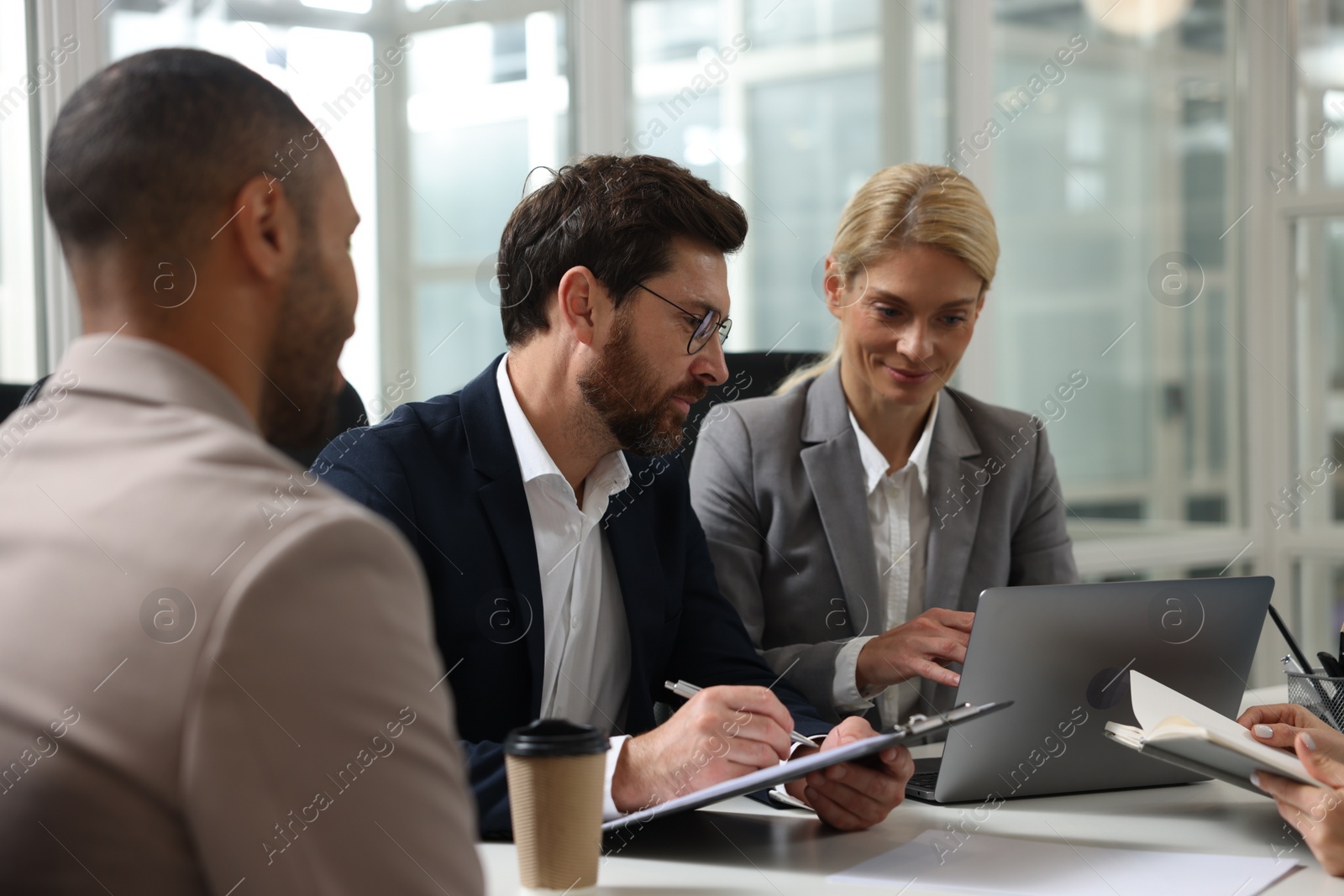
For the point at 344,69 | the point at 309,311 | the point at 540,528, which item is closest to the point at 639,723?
the point at 540,528

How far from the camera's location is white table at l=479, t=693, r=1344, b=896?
42.6 inches

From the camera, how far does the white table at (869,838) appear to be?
108cm

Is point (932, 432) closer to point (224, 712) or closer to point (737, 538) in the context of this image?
point (737, 538)

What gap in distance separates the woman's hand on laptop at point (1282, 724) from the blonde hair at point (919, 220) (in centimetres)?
93

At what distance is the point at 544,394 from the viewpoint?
1.70 metres

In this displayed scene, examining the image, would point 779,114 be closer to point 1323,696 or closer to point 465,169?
point 465,169

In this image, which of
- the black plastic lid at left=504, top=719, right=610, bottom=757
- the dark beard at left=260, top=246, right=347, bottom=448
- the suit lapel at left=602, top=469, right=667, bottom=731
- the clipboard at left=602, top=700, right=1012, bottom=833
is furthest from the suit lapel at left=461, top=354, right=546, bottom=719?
the dark beard at left=260, top=246, right=347, bottom=448

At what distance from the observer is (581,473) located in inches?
67.9

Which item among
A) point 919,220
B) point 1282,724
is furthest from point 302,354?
point 919,220

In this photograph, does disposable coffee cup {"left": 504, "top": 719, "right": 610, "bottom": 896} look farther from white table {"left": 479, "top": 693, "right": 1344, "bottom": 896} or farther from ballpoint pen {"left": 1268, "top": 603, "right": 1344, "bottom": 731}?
ballpoint pen {"left": 1268, "top": 603, "right": 1344, "bottom": 731}

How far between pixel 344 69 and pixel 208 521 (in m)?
2.34

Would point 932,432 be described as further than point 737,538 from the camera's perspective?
Yes

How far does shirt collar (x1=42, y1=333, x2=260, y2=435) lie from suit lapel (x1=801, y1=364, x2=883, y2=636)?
136cm

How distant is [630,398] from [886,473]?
2.10ft
